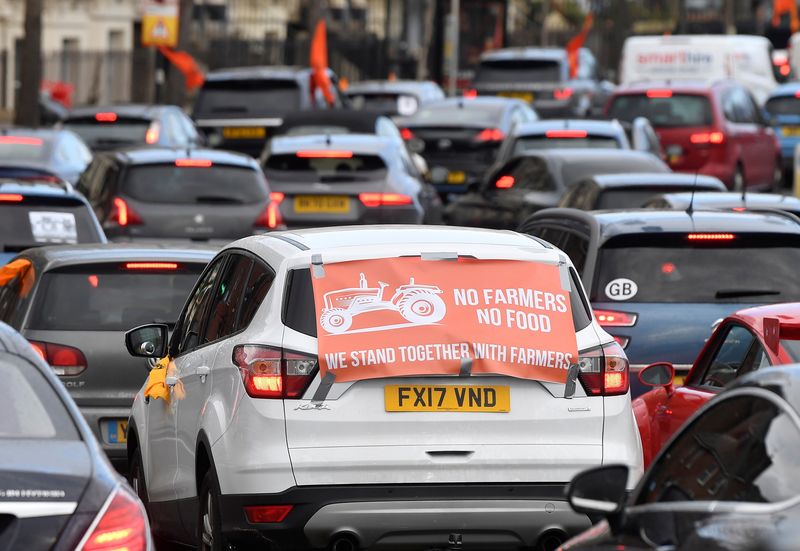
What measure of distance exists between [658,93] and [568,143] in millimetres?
5936

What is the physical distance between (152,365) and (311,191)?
37.8 feet

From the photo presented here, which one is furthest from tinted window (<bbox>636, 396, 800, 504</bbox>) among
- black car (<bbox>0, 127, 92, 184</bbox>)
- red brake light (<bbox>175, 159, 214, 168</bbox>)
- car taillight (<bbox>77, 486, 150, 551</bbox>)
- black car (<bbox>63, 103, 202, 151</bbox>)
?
black car (<bbox>63, 103, 202, 151</bbox>)

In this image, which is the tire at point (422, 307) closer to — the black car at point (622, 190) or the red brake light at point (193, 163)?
the black car at point (622, 190)

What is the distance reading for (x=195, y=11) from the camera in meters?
69.4

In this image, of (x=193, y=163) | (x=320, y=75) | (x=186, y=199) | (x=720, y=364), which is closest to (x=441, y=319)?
(x=720, y=364)

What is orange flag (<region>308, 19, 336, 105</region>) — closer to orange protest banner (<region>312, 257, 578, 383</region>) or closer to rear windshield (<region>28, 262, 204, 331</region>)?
rear windshield (<region>28, 262, 204, 331</region>)

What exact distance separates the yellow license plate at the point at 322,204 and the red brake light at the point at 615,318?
10.3 metres

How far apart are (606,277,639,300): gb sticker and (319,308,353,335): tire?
3721mm

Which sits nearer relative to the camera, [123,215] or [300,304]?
[300,304]

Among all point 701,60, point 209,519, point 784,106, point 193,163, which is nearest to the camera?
point 209,519

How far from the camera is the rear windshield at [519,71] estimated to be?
1698 inches

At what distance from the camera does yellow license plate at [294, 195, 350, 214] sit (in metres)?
21.4

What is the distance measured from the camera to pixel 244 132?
3238 cm

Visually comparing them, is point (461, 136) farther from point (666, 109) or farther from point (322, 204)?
point (322, 204)
